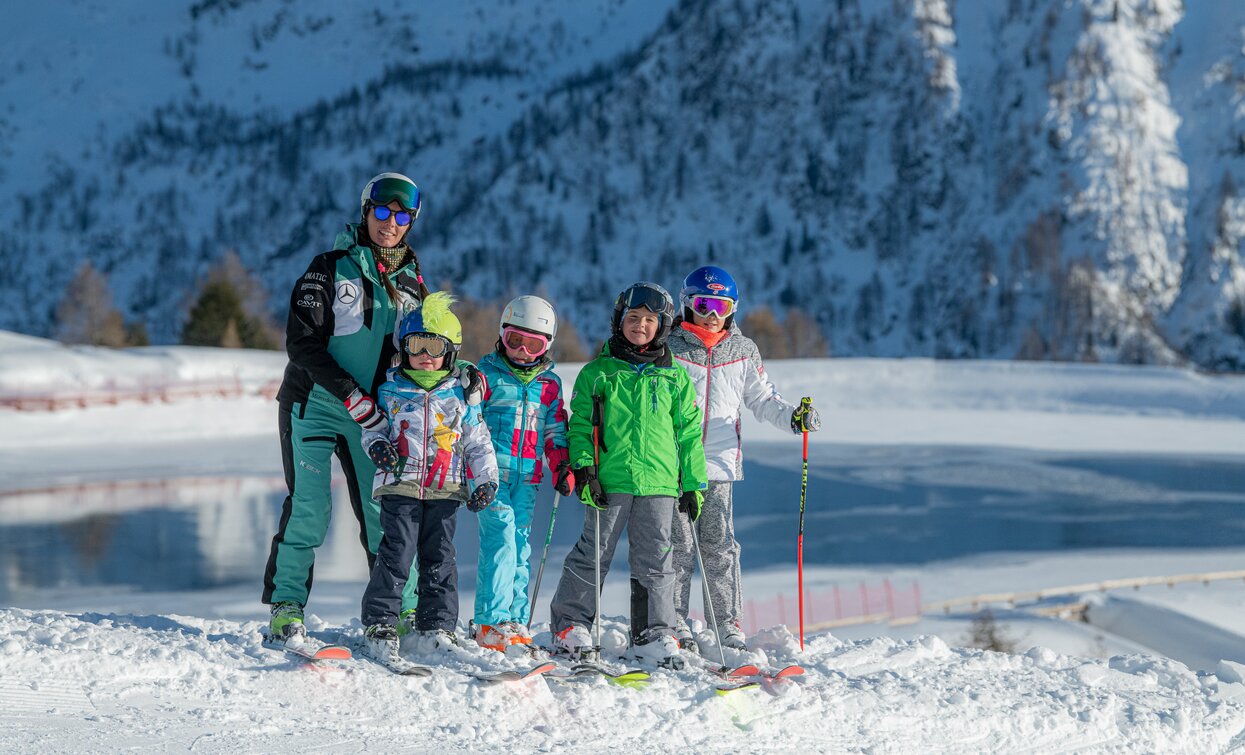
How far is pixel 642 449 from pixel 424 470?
0.86m

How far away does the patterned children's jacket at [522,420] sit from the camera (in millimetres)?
4820

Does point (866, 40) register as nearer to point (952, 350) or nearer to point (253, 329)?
point (952, 350)

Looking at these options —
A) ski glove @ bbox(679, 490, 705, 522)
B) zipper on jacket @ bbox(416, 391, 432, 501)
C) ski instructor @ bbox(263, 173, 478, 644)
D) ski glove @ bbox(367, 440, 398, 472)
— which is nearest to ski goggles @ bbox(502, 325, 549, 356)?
ski instructor @ bbox(263, 173, 478, 644)

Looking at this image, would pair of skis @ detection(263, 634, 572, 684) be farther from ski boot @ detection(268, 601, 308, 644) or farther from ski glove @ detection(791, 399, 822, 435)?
ski glove @ detection(791, 399, 822, 435)

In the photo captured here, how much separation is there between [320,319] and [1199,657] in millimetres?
8432

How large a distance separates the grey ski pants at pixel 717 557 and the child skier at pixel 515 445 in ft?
2.20

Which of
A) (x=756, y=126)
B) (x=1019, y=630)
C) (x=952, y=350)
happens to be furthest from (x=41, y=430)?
(x=756, y=126)

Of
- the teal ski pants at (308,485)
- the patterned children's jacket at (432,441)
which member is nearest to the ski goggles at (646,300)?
the patterned children's jacket at (432,441)

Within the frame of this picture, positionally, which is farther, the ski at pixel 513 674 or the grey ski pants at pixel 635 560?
the grey ski pants at pixel 635 560

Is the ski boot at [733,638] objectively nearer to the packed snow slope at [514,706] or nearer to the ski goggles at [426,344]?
the packed snow slope at [514,706]

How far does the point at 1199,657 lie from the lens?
9.99 metres

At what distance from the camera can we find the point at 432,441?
4461mm

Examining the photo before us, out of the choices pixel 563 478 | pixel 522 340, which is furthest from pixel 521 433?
pixel 522 340

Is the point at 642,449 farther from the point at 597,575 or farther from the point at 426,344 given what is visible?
the point at 426,344
